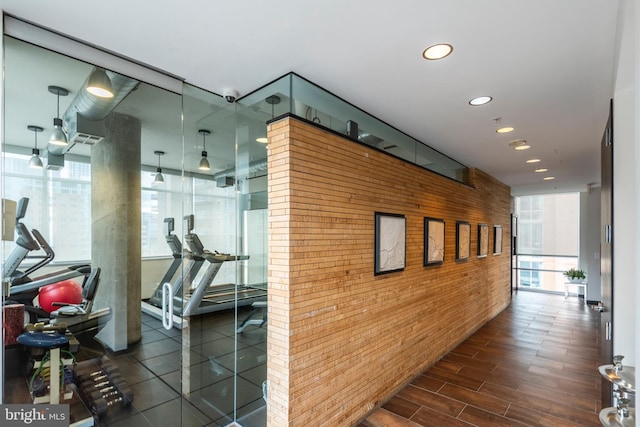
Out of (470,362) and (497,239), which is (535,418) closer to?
(470,362)

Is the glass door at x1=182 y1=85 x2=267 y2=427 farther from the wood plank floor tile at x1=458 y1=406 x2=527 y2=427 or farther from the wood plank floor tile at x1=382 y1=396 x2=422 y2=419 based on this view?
the wood plank floor tile at x1=458 y1=406 x2=527 y2=427

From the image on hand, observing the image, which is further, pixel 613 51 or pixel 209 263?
pixel 209 263

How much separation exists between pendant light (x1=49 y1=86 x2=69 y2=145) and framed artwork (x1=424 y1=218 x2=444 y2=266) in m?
4.02

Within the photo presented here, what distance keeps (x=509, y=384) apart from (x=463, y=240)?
6.84 ft

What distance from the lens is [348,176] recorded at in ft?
8.88

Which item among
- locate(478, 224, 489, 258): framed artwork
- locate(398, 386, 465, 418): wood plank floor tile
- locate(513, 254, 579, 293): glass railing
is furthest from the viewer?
locate(513, 254, 579, 293): glass railing

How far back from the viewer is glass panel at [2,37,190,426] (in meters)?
2.28

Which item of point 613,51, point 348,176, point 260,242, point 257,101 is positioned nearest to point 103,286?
point 260,242

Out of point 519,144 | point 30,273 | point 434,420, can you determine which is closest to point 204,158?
point 30,273

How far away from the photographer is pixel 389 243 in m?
3.16

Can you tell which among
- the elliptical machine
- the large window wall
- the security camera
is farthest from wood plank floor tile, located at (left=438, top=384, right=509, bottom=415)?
the large window wall

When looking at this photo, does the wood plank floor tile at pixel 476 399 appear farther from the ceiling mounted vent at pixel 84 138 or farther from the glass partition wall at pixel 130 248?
the ceiling mounted vent at pixel 84 138

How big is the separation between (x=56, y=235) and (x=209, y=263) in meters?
1.46

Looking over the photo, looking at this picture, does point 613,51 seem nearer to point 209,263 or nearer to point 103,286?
point 209,263
